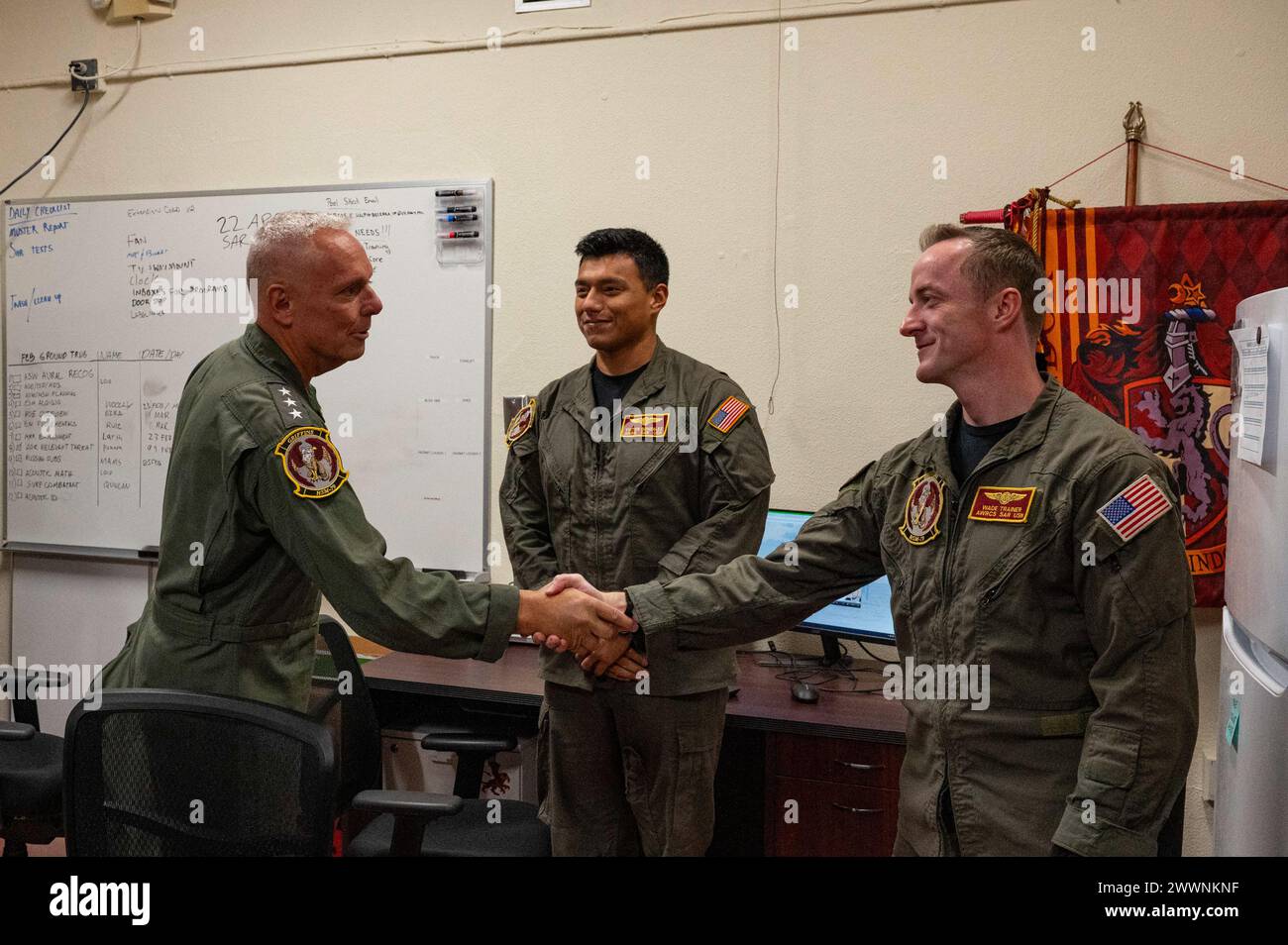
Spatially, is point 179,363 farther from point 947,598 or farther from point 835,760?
point 947,598

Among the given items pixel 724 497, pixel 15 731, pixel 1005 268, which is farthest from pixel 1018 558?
pixel 15 731

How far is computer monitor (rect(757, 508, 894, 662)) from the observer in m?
2.88

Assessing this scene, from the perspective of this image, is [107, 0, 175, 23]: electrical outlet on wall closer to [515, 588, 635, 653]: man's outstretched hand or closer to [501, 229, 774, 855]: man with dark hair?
[501, 229, 774, 855]: man with dark hair

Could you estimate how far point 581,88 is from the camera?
339 centimetres

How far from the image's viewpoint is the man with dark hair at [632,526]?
2.39 meters

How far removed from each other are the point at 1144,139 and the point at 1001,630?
1909mm

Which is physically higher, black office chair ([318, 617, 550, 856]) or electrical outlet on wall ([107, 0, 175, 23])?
electrical outlet on wall ([107, 0, 175, 23])

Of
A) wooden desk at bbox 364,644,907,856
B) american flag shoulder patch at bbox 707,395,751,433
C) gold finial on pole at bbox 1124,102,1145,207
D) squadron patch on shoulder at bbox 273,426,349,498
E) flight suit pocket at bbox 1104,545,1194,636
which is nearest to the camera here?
flight suit pocket at bbox 1104,545,1194,636

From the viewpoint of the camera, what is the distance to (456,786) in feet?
8.61

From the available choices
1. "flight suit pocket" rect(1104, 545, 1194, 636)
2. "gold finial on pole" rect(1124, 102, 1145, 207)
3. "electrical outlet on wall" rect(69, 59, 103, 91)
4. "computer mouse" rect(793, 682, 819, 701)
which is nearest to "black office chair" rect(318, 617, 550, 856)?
"computer mouse" rect(793, 682, 819, 701)

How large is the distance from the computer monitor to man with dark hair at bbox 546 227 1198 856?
3.42 ft

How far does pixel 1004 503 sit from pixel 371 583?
1.08m

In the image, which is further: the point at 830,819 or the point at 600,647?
the point at 830,819
